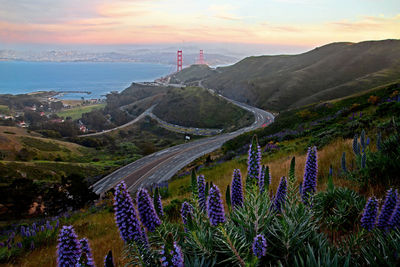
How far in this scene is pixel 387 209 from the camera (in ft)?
8.60

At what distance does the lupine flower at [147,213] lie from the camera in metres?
2.66

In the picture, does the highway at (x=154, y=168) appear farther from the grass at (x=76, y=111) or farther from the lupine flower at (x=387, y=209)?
the grass at (x=76, y=111)

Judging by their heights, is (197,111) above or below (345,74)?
below

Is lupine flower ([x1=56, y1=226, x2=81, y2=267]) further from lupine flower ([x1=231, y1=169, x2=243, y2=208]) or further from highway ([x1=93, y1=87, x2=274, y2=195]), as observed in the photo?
highway ([x1=93, y1=87, x2=274, y2=195])

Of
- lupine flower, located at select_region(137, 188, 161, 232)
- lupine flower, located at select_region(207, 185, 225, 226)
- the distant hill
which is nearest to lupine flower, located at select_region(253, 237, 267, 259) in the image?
lupine flower, located at select_region(207, 185, 225, 226)

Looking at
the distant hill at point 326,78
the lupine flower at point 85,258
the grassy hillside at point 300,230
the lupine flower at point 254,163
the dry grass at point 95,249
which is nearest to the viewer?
the lupine flower at point 85,258

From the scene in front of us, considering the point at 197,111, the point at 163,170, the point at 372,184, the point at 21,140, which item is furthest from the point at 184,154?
the point at 197,111

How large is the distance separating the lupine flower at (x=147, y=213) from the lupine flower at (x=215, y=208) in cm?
56

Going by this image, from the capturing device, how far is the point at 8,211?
16.2m

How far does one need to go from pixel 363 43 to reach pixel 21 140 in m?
164

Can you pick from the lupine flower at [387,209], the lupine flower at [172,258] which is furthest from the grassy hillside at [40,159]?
the lupine flower at [387,209]

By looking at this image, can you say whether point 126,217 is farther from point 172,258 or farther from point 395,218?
point 395,218

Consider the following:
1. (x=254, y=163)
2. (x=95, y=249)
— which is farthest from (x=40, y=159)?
(x=254, y=163)

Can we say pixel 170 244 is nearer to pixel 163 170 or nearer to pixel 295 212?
pixel 295 212
